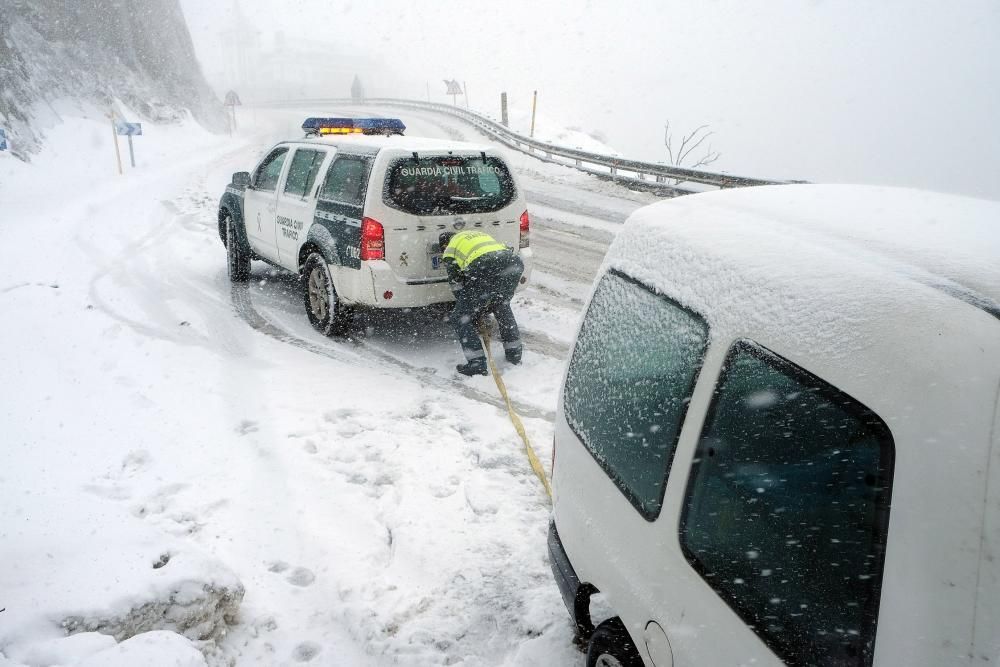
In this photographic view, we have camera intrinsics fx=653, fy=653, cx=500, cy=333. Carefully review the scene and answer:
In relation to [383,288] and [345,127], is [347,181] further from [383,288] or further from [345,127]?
[345,127]

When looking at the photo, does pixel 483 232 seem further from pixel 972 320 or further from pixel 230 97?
pixel 230 97

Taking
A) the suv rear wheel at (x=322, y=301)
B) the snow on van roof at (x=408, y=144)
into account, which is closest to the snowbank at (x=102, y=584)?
the suv rear wheel at (x=322, y=301)

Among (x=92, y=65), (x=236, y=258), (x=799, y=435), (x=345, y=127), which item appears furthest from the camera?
(x=92, y=65)

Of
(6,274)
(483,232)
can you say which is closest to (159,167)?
(6,274)

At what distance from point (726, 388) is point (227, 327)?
6.25m

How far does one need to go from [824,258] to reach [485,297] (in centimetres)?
426

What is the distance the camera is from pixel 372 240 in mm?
5730

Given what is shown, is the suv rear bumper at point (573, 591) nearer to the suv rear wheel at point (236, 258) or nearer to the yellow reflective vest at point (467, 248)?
the yellow reflective vest at point (467, 248)

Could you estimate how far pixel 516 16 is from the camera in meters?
177

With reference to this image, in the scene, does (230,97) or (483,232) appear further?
(230,97)

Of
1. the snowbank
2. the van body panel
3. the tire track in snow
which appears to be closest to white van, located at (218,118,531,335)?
the tire track in snow

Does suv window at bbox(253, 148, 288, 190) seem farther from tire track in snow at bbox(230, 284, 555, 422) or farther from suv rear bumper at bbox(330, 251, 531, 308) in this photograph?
suv rear bumper at bbox(330, 251, 531, 308)

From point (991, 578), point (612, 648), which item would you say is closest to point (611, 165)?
point (612, 648)

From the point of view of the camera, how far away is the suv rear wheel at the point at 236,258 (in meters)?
8.30
